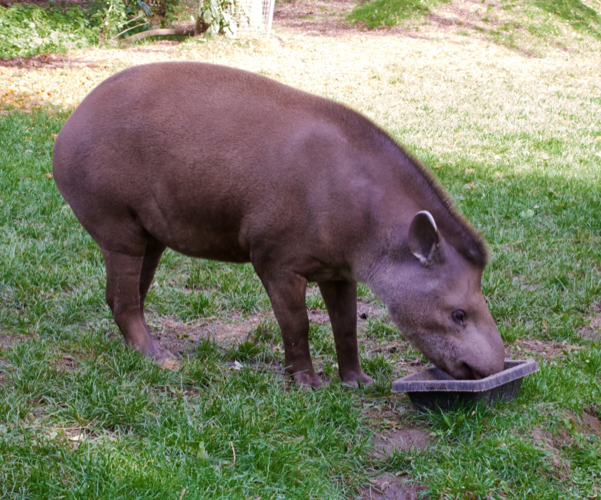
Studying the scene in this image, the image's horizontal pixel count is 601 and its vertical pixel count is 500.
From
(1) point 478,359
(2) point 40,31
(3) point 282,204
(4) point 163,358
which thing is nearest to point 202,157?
(3) point 282,204

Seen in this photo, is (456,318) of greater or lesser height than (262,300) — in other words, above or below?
above

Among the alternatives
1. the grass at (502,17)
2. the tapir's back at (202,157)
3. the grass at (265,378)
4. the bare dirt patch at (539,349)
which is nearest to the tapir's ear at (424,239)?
the tapir's back at (202,157)

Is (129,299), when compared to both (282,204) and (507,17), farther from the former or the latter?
(507,17)

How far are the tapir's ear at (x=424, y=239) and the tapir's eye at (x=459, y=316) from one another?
1.01ft

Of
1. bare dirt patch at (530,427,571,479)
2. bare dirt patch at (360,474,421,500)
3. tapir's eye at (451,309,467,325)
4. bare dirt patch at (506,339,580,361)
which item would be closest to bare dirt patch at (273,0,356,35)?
bare dirt patch at (506,339,580,361)

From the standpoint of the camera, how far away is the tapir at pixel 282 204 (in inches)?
157

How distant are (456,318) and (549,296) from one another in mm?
2187

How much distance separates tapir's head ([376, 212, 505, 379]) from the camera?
389 centimetres

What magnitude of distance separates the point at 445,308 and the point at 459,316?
93 millimetres

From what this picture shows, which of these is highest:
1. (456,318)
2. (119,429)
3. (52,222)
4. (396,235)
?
(396,235)

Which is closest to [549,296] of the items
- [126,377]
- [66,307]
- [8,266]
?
[126,377]

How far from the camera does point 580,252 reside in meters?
6.60

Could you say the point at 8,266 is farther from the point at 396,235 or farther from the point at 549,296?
the point at 549,296

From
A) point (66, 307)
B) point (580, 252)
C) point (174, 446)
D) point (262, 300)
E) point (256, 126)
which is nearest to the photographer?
point (174, 446)
